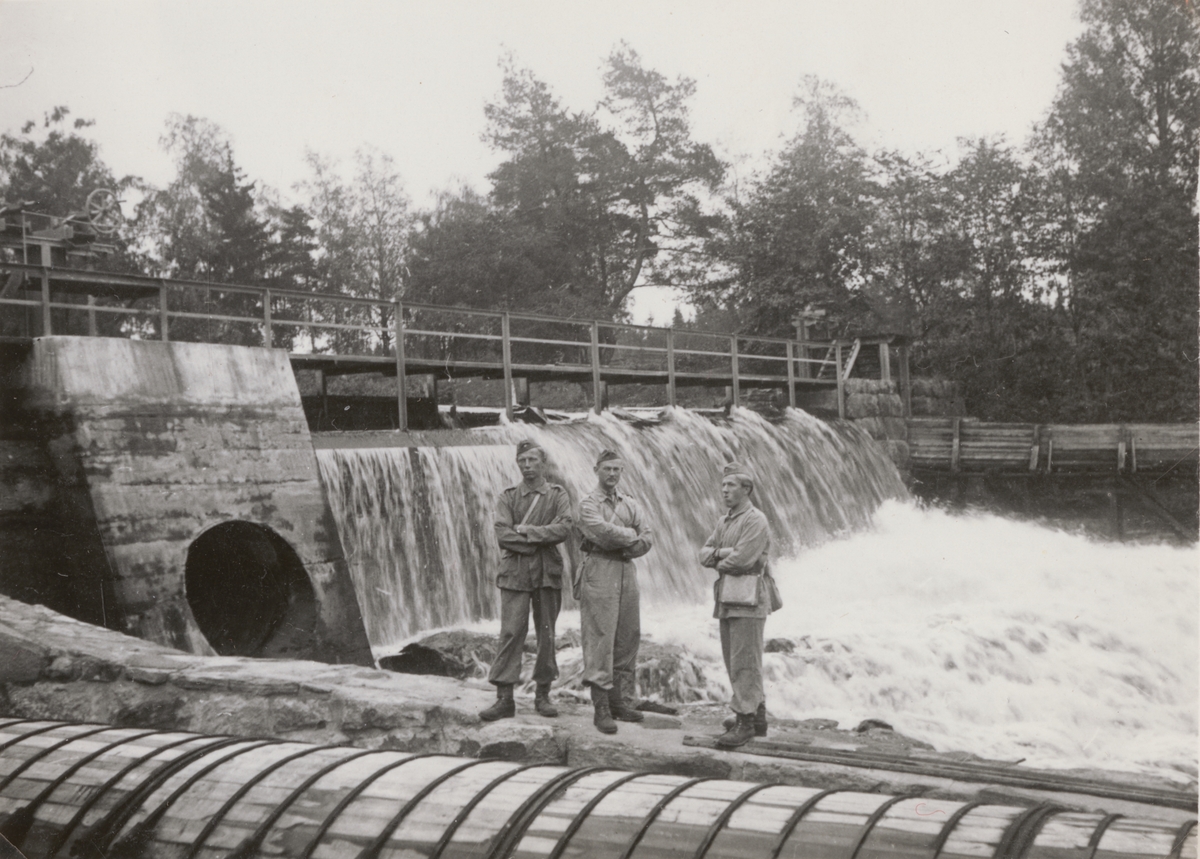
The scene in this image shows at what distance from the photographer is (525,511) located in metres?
6.54

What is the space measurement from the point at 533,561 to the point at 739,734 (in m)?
1.57

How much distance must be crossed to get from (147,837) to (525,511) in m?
3.03

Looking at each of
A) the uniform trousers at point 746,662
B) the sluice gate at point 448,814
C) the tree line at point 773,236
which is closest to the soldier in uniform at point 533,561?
the uniform trousers at point 746,662

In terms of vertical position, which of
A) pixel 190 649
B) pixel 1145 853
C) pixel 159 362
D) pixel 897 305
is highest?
pixel 897 305

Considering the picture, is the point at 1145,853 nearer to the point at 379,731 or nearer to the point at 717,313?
the point at 379,731

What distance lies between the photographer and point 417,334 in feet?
73.1

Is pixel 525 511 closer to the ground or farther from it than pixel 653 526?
farther from it

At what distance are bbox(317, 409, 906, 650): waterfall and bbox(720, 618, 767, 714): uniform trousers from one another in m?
5.38

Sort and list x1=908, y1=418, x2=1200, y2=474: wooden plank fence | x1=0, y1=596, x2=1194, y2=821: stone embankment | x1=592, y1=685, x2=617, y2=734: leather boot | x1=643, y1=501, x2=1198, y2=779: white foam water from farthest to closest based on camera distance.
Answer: x1=908, y1=418, x2=1200, y2=474: wooden plank fence, x1=643, y1=501, x2=1198, y2=779: white foam water, x1=592, y1=685, x2=617, y2=734: leather boot, x1=0, y1=596, x2=1194, y2=821: stone embankment

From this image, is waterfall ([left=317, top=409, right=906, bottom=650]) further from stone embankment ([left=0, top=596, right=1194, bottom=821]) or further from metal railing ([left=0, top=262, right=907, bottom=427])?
stone embankment ([left=0, top=596, right=1194, bottom=821])

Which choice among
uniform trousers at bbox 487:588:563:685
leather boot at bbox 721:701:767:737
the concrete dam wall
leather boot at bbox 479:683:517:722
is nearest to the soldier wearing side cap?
leather boot at bbox 721:701:767:737

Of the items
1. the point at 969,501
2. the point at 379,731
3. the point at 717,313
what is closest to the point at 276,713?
the point at 379,731

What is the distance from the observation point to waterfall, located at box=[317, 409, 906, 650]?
11.2 metres

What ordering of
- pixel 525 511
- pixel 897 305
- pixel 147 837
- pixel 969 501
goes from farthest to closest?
pixel 897 305 < pixel 969 501 < pixel 525 511 < pixel 147 837
